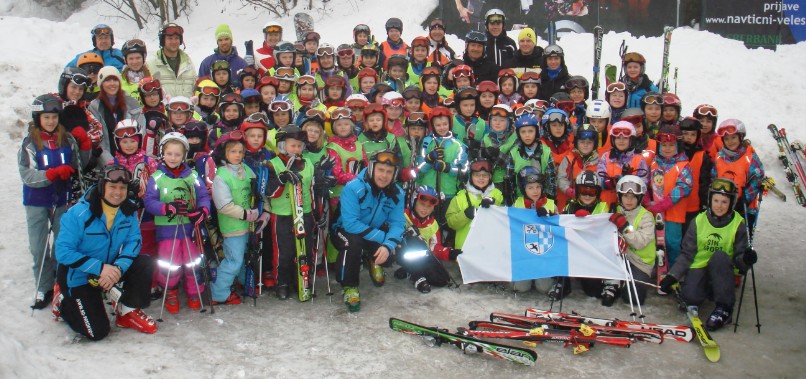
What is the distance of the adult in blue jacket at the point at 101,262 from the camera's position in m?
6.18

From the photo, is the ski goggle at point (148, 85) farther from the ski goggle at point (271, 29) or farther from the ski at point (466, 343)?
the ski at point (466, 343)

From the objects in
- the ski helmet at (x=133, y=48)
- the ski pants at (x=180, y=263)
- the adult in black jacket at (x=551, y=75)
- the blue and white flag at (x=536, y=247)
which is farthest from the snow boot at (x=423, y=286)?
the ski helmet at (x=133, y=48)

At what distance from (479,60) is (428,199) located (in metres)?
4.16

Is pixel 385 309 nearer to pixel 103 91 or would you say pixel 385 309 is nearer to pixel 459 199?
pixel 459 199

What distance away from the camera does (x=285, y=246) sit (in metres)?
7.59

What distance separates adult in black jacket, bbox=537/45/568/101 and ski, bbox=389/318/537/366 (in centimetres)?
568

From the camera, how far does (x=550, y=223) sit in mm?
7855

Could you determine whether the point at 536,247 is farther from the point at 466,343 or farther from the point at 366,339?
the point at 366,339

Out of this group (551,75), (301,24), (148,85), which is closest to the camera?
(148,85)

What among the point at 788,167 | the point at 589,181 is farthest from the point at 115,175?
the point at 788,167

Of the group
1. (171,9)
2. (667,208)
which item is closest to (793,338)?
(667,208)

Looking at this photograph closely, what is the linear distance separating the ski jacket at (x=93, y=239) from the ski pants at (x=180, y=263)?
1.82 feet

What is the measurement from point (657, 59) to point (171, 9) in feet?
53.0

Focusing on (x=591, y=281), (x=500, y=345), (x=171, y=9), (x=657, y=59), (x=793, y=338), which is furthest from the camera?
(x=171, y=9)
